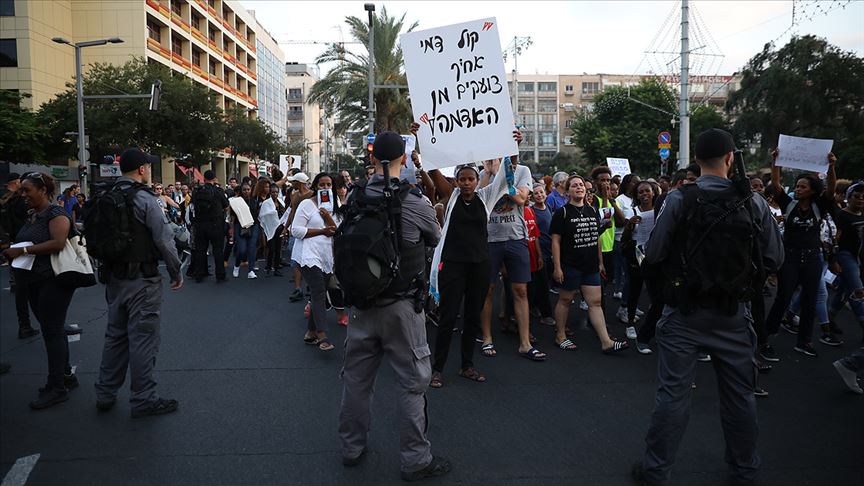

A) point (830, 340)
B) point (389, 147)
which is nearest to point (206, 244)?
point (389, 147)

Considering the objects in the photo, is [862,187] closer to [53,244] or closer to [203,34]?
[53,244]

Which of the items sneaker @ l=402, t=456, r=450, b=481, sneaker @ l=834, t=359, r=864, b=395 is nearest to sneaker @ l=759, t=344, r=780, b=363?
sneaker @ l=834, t=359, r=864, b=395

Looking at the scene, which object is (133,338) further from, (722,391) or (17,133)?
(17,133)

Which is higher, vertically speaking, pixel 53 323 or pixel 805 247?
pixel 805 247

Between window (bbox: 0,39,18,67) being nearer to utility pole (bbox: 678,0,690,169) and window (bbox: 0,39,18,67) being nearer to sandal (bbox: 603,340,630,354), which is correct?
utility pole (bbox: 678,0,690,169)

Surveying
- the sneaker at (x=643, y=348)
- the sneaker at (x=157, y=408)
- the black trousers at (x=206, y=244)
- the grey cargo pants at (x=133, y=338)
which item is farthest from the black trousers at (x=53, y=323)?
the black trousers at (x=206, y=244)

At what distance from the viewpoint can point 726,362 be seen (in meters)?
3.46

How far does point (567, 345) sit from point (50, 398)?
4717mm

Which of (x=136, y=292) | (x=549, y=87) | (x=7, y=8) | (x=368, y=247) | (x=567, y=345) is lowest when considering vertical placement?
(x=567, y=345)

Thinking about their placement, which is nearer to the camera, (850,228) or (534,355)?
(534,355)

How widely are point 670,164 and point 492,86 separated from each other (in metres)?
51.4

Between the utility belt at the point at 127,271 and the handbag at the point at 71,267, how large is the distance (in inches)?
19.1

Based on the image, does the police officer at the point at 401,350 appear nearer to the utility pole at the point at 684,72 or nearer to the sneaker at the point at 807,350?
the sneaker at the point at 807,350

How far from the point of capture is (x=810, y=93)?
1489 inches
